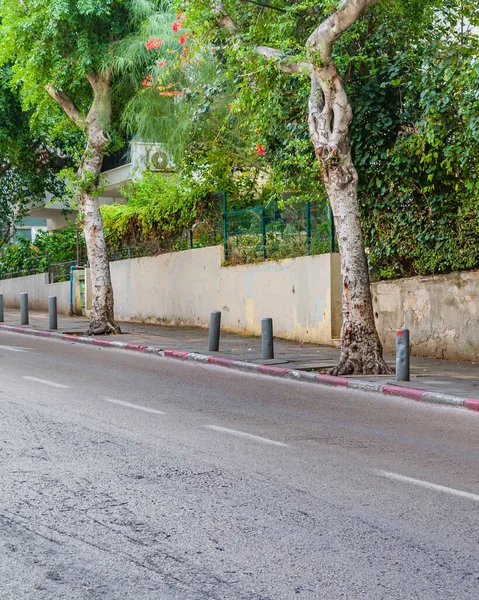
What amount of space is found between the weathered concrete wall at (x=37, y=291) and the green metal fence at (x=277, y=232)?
36.2 ft

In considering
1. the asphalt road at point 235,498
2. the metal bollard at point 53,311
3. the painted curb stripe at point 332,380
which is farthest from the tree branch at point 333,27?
the metal bollard at point 53,311

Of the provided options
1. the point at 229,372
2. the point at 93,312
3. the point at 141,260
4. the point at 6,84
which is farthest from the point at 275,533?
the point at 6,84

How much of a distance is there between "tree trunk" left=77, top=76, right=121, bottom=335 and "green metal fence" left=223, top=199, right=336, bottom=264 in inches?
129

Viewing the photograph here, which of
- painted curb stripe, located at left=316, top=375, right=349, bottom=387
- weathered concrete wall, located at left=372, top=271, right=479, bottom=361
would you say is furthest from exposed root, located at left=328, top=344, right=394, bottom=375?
weathered concrete wall, located at left=372, top=271, right=479, bottom=361

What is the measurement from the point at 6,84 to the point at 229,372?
16426 millimetres

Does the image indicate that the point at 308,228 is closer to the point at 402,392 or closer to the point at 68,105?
the point at 68,105

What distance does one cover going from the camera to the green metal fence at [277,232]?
66.8ft

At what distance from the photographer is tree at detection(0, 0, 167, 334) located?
2211 cm

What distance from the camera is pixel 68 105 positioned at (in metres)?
24.2

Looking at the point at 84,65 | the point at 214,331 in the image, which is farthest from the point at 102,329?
the point at 84,65

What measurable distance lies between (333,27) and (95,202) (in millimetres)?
11142

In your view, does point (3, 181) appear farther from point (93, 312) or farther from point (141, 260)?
point (93, 312)

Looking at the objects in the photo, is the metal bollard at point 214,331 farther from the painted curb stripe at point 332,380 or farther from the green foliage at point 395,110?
the painted curb stripe at point 332,380

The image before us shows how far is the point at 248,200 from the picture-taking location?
24.4 meters
